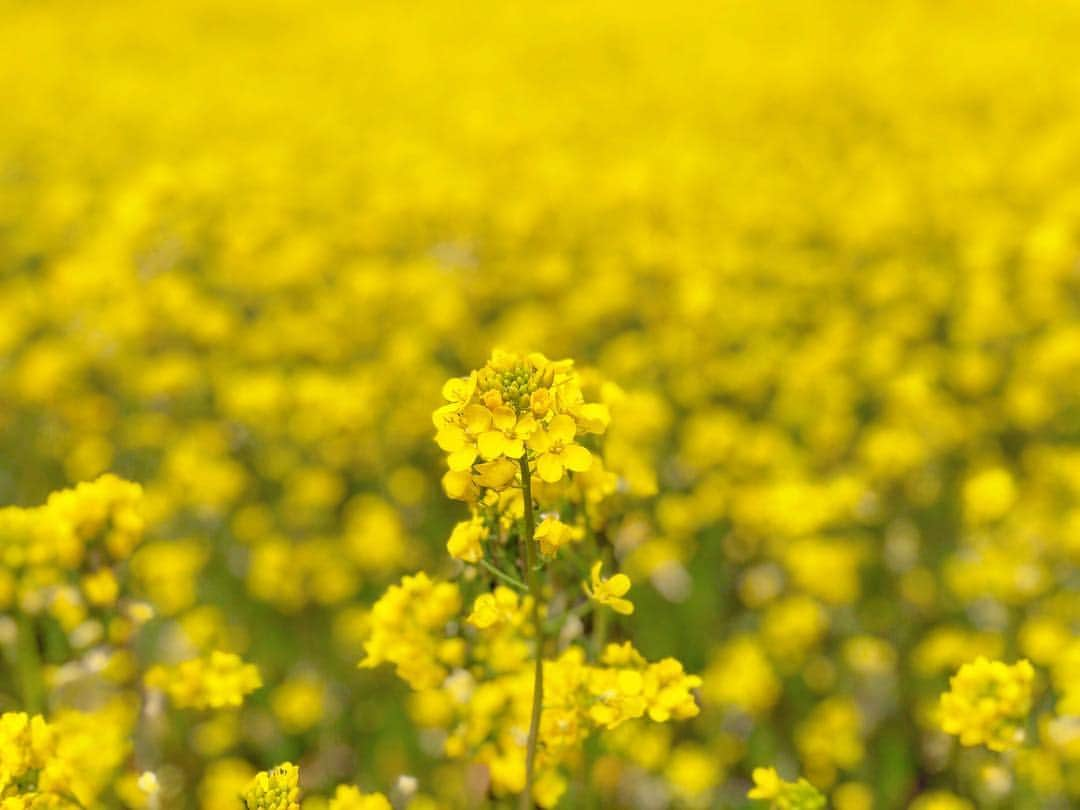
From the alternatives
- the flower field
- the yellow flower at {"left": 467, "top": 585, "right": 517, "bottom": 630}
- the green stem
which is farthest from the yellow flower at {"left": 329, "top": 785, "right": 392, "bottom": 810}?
the green stem

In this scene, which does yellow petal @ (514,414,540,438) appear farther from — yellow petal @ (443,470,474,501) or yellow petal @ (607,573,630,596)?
yellow petal @ (607,573,630,596)

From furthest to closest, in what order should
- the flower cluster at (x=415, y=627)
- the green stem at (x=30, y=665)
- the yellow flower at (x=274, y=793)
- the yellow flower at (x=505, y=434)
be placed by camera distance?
the green stem at (x=30, y=665) → the flower cluster at (x=415, y=627) → the yellow flower at (x=274, y=793) → the yellow flower at (x=505, y=434)

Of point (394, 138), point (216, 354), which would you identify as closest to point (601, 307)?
point (216, 354)

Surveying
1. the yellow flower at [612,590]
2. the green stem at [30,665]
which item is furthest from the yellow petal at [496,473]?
the green stem at [30,665]

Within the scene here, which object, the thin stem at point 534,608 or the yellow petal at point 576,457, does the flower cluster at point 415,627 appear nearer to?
the thin stem at point 534,608

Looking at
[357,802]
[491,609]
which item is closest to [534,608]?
[491,609]

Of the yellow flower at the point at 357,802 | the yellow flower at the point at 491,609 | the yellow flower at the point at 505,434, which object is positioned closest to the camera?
the yellow flower at the point at 505,434

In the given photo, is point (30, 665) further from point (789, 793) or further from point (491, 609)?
point (789, 793)

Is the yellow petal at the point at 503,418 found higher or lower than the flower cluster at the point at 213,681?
higher
